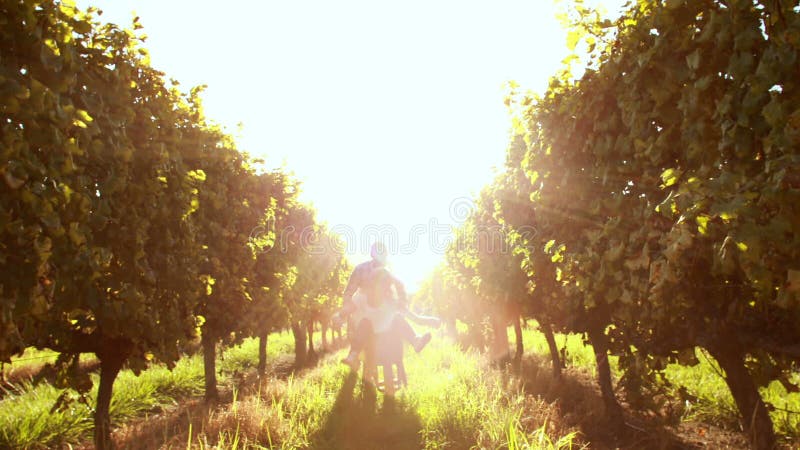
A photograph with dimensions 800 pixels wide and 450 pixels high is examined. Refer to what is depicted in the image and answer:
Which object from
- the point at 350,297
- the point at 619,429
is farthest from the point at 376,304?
the point at 619,429

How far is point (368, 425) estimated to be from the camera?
23.9 feet

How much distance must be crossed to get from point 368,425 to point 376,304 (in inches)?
99.4

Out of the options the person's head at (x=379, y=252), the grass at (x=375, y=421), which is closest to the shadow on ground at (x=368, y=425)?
the grass at (x=375, y=421)

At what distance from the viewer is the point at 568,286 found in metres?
5.68

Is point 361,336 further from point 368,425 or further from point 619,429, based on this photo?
point 619,429

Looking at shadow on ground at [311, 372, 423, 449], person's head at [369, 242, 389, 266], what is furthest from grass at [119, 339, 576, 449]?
person's head at [369, 242, 389, 266]

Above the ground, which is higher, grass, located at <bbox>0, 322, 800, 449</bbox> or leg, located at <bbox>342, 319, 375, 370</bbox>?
leg, located at <bbox>342, 319, 375, 370</bbox>

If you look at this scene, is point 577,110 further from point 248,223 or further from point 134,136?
point 248,223

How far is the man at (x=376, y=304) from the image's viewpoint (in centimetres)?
925

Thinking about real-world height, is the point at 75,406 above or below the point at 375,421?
above

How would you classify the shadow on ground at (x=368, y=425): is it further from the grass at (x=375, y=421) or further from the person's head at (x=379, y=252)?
the person's head at (x=379, y=252)

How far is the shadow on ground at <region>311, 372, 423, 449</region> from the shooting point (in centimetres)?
648

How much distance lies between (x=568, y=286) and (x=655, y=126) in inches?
85.2

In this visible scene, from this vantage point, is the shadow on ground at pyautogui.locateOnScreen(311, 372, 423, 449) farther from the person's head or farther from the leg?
the person's head
